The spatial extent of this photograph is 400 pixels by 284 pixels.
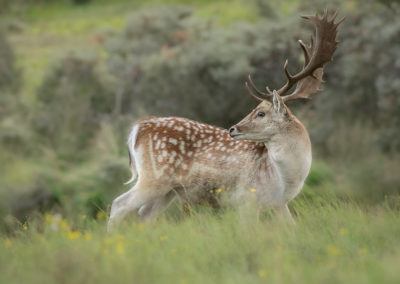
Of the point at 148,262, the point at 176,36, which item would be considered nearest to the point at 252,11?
the point at 176,36

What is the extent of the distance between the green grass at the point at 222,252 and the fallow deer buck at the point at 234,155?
695mm

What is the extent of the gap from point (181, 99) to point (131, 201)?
10320 mm

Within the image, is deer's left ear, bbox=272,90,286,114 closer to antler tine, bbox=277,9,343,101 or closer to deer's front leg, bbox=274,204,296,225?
antler tine, bbox=277,9,343,101

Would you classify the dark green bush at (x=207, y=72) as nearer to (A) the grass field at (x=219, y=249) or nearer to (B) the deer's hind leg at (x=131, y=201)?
(B) the deer's hind leg at (x=131, y=201)

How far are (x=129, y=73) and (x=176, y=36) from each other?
2472 mm

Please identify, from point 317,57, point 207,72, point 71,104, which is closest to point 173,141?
point 317,57

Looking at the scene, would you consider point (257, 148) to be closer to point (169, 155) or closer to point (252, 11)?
point (169, 155)

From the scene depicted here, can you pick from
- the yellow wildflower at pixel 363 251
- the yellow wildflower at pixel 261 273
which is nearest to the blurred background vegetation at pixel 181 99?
the yellow wildflower at pixel 363 251

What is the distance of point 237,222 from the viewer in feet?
17.2

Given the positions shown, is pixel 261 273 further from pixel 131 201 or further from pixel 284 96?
pixel 284 96

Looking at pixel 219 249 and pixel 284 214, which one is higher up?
pixel 219 249

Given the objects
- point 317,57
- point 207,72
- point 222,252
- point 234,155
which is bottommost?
point 207,72

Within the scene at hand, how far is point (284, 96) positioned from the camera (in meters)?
6.44

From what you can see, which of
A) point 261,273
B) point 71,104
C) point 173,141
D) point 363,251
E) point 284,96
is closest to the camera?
point 261,273
